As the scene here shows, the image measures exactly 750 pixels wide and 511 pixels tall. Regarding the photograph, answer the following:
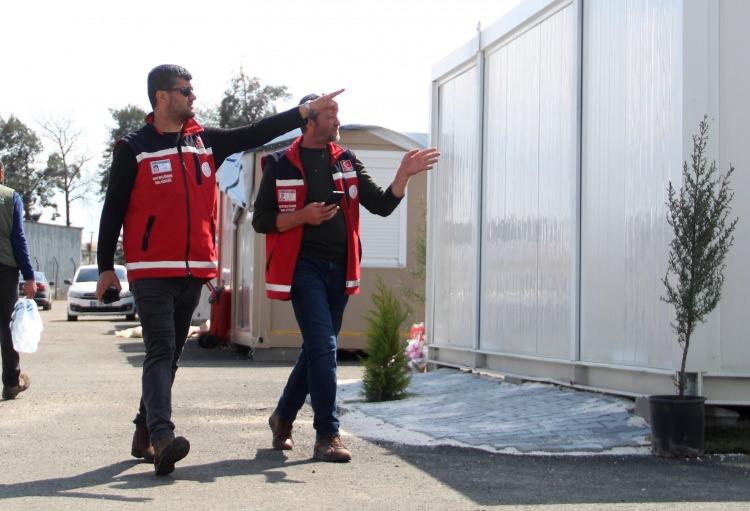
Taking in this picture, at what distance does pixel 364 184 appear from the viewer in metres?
6.97

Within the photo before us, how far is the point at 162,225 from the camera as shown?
6.13m

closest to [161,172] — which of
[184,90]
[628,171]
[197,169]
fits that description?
[197,169]

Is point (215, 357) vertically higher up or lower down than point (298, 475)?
lower down

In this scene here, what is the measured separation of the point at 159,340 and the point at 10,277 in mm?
4194

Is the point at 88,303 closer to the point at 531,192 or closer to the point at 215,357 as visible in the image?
the point at 215,357

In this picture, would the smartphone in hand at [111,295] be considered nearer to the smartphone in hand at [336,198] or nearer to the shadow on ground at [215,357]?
the smartphone in hand at [336,198]

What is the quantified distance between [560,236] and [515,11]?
2.26m

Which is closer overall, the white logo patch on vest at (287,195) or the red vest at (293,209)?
the red vest at (293,209)

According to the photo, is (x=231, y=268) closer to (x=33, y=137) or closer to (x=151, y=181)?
(x=151, y=181)

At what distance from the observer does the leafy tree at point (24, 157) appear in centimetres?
8719

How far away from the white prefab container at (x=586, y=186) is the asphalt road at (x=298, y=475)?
1496 mm

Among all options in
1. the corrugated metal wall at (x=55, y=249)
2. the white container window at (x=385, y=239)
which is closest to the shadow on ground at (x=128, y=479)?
the white container window at (x=385, y=239)

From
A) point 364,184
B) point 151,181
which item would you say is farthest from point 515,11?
point 151,181

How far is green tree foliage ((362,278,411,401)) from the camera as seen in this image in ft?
30.5
